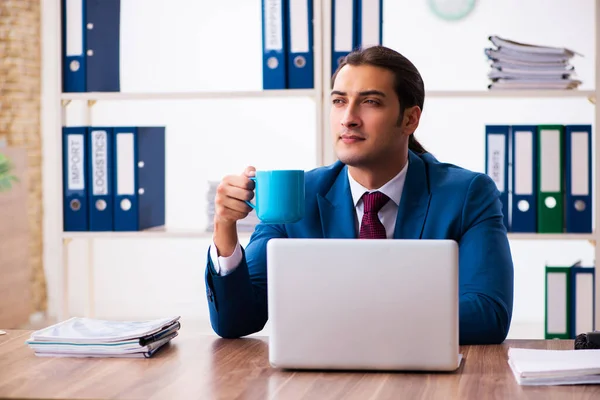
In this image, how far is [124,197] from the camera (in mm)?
2887

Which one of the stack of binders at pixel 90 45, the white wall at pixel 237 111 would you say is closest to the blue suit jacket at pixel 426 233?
the stack of binders at pixel 90 45

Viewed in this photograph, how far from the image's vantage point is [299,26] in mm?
2789

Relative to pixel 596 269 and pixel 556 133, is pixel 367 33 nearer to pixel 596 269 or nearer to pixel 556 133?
pixel 556 133

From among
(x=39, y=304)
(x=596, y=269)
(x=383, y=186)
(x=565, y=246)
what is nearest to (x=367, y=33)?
(x=383, y=186)

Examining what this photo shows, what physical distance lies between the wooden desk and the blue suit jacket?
0.60 feet

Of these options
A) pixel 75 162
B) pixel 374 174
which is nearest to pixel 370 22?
pixel 374 174

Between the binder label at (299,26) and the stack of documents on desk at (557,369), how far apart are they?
172 centimetres

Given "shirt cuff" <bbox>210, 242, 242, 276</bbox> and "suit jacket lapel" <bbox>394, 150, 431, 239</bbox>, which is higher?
"suit jacket lapel" <bbox>394, 150, 431, 239</bbox>

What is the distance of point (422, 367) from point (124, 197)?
1.86 m

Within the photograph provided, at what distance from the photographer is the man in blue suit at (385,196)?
1.71 metres

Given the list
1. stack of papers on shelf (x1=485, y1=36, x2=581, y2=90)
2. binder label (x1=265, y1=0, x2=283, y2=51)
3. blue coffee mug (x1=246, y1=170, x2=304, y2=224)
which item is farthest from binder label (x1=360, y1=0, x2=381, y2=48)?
blue coffee mug (x1=246, y1=170, x2=304, y2=224)

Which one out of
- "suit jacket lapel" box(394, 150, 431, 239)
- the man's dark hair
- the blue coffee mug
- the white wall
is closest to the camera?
the blue coffee mug

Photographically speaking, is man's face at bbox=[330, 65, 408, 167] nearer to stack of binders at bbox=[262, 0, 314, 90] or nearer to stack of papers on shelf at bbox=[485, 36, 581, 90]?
stack of binders at bbox=[262, 0, 314, 90]

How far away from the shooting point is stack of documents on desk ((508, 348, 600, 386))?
1191mm
